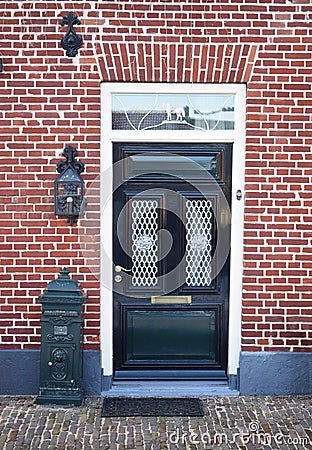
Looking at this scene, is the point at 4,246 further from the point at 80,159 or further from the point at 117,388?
the point at 117,388

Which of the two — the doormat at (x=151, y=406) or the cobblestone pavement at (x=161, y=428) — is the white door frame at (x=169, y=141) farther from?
the cobblestone pavement at (x=161, y=428)

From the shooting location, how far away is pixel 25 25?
5.20m

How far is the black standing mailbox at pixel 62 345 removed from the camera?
5.11 meters

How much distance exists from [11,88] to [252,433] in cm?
378

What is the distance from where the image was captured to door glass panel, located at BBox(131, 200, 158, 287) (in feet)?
18.1

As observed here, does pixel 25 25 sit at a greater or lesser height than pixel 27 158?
greater

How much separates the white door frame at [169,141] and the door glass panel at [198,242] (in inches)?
9.8

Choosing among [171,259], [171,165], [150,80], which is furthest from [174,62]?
[171,259]

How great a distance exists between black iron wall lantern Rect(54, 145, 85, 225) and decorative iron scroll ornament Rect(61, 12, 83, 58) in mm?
897

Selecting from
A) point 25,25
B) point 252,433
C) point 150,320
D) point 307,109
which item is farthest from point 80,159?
point 252,433

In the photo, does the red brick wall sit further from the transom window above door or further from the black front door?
the black front door

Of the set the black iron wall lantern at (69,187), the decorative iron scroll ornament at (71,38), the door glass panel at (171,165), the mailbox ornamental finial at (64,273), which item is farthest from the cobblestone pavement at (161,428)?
the decorative iron scroll ornament at (71,38)

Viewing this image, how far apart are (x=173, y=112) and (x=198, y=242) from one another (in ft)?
4.29

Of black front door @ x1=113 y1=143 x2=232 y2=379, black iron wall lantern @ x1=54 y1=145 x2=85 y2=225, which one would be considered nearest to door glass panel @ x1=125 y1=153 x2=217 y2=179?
black front door @ x1=113 y1=143 x2=232 y2=379
